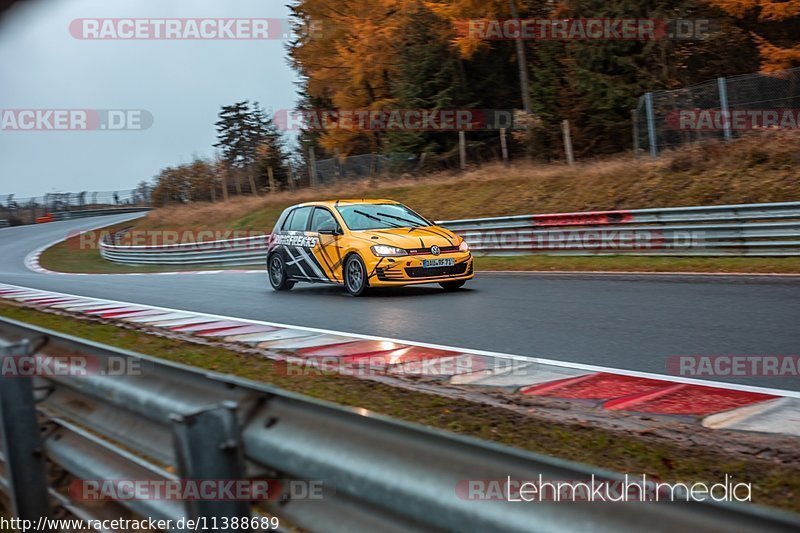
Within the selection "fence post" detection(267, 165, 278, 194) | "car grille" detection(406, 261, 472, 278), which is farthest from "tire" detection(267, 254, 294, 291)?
"fence post" detection(267, 165, 278, 194)

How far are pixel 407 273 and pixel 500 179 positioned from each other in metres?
14.2

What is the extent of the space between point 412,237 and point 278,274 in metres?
3.39

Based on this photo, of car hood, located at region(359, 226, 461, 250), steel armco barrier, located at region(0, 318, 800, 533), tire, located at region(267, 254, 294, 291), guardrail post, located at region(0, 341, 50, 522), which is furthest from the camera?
tire, located at region(267, 254, 294, 291)

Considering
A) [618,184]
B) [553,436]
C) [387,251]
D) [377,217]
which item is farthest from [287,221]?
[553,436]

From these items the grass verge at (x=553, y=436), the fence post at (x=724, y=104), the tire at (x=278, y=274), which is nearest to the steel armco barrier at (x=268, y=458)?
the grass verge at (x=553, y=436)

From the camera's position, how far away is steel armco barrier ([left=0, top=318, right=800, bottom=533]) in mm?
1563

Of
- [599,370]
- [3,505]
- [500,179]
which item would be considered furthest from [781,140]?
[3,505]

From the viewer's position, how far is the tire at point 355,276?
1241cm

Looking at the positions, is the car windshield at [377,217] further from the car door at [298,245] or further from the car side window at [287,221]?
the car side window at [287,221]

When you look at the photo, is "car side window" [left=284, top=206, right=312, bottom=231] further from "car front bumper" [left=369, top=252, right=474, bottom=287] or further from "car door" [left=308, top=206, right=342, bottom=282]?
"car front bumper" [left=369, top=252, right=474, bottom=287]

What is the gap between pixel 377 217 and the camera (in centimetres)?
1325

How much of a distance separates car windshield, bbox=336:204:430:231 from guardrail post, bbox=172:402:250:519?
10730 mm

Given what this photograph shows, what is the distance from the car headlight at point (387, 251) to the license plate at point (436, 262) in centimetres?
33

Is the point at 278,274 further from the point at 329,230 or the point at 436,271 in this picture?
the point at 436,271
